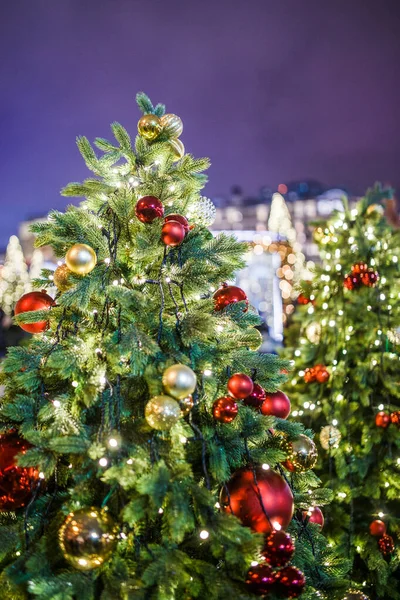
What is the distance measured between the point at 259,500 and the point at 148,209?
1.21m

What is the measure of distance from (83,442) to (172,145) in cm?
146

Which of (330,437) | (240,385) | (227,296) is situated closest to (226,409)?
(240,385)

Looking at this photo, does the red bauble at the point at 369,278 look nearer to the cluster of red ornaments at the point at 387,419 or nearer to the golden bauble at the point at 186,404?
the cluster of red ornaments at the point at 387,419

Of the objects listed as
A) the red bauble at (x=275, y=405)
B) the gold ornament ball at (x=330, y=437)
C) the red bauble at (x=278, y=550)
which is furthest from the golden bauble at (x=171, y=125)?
Result: the gold ornament ball at (x=330, y=437)

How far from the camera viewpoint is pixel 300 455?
188 centimetres

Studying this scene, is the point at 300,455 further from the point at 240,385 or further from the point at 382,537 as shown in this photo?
the point at 382,537

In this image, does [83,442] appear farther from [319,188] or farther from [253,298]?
[319,188]

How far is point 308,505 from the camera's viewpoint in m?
1.98

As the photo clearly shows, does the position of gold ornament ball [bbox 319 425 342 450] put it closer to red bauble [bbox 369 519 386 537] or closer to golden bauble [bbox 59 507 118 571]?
red bauble [bbox 369 519 386 537]

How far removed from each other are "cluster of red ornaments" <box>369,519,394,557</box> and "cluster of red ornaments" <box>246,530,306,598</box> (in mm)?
1863

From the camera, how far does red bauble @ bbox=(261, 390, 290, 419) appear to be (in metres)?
2.11

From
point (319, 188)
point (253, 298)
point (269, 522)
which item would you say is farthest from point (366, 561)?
point (319, 188)

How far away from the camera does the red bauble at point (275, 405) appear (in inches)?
83.1

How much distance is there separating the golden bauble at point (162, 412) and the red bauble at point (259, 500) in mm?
388
